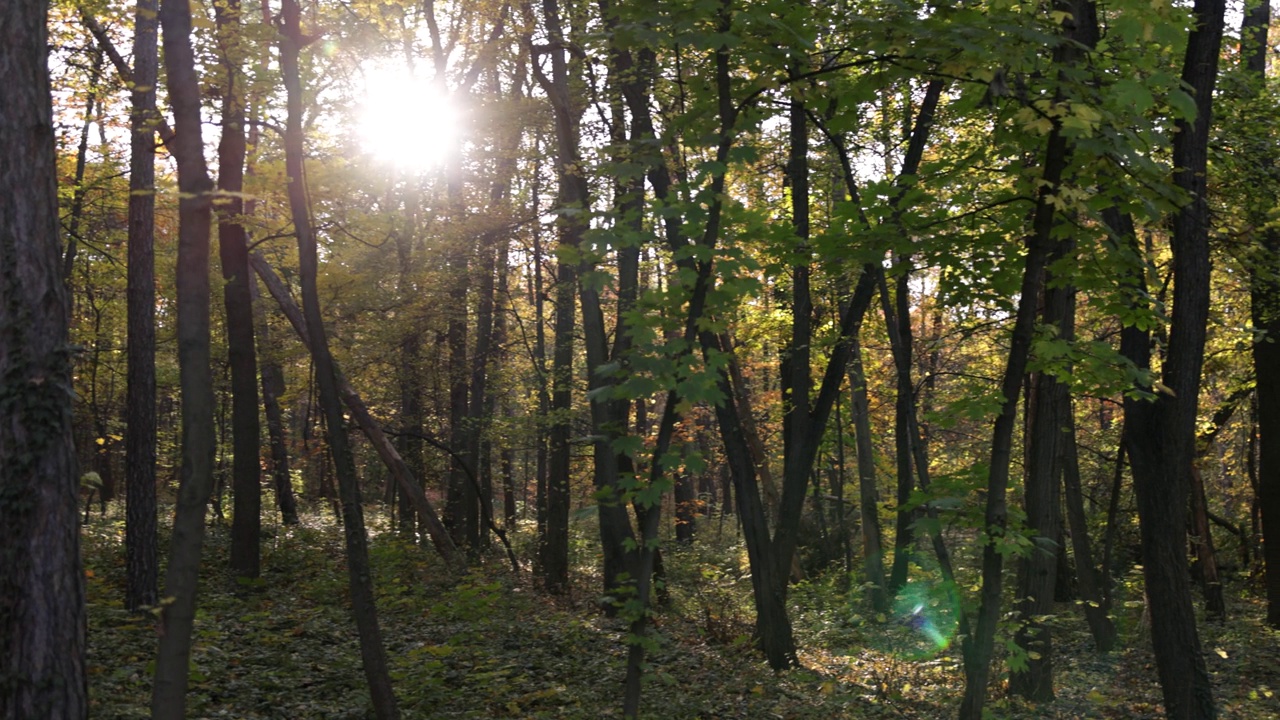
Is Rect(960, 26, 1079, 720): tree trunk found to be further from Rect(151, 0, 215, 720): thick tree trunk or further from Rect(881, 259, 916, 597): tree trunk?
Rect(151, 0, 215, 720): thick tree trunk

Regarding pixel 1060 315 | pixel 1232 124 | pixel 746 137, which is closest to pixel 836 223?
pixel 746 137

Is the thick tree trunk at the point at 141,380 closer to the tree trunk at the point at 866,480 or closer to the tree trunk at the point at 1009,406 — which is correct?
the tree trunk at the point at 1009,406

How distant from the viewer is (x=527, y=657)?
1024cm

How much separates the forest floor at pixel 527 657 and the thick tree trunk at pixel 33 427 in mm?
2291

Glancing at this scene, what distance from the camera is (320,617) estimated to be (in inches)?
450

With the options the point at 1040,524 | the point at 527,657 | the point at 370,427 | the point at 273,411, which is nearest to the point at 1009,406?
the point at 1040,524

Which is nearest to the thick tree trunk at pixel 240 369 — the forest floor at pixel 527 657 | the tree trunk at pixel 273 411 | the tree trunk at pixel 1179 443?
the forest floor at pixel 527 657

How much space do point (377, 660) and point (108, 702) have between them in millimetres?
2126

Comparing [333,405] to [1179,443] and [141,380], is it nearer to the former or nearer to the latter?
[141,380]

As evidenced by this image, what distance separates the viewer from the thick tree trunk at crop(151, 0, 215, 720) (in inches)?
206

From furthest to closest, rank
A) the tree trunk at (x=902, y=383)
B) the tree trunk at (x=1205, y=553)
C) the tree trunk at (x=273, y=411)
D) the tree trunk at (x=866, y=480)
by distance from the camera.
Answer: the tree trunk at (x=273, y=411), the tree trunk at (x=866, y=480), the tree trunk at (x=1205, y=553), the tree trunk at (x=902, y=383)

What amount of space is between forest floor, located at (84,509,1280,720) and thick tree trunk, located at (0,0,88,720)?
7.52 ft

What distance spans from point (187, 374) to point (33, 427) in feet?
3.06

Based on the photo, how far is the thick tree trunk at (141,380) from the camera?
1041cm
